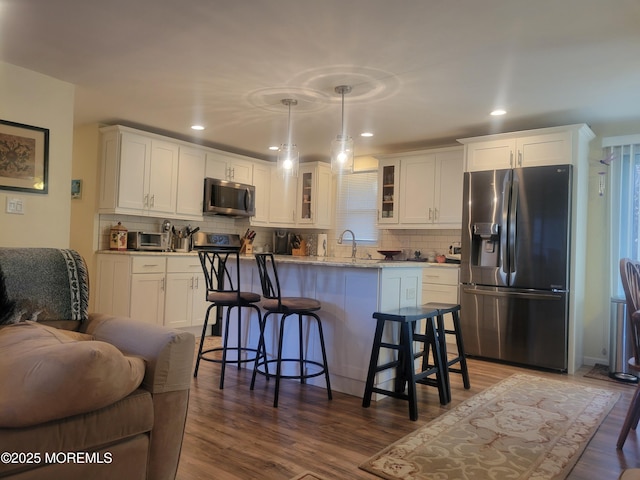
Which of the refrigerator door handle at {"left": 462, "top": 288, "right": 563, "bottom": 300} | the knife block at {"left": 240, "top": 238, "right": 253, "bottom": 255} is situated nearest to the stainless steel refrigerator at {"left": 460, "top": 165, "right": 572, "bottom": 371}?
the refrigerator door handle at {"left": 462, "top": 288, "right": 563, "bottom": 300}

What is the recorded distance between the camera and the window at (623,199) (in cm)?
426

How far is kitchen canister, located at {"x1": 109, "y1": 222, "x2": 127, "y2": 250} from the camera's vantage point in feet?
16.0

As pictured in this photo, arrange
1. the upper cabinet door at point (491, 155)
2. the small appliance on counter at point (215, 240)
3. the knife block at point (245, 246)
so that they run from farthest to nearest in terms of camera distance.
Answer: the knife block at point (245, 246)
the small appliance on counter at point (215, 240)
the upper cabinet door at point (491, 155)

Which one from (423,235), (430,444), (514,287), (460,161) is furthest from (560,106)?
(430,444)

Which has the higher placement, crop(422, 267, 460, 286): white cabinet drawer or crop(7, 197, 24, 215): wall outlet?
crop(7, 197, 24, 215): wall outlet

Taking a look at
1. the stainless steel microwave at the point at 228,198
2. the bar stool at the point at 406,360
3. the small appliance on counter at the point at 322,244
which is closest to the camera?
the bar stool at the point at 406,360

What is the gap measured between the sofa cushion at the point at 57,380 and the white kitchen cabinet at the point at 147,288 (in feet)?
10.0

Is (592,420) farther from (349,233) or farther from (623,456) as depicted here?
(349,233)

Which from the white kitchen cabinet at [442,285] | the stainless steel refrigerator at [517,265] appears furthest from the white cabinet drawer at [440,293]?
the stainless steel refrigerator at [517,265]

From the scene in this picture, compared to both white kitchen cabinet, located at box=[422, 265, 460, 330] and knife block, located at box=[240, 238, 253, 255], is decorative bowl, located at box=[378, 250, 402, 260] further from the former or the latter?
knife block, located at box=[240, 238, 253, 255]

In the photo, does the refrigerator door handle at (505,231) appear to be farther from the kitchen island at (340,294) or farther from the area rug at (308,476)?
the area rug at (308,476)

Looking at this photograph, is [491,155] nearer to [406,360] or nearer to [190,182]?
[406,360]

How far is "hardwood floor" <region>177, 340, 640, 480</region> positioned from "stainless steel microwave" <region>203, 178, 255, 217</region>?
2458mm

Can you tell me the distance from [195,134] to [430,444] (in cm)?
421
